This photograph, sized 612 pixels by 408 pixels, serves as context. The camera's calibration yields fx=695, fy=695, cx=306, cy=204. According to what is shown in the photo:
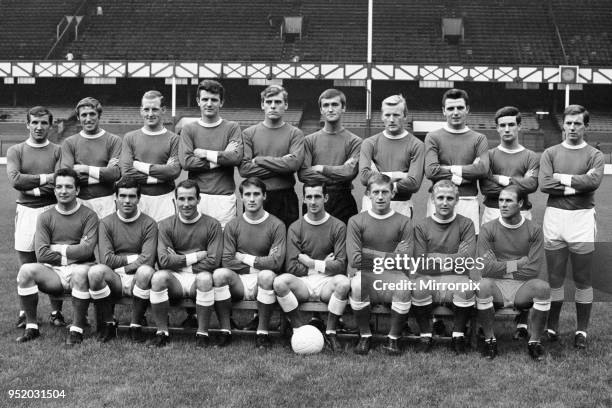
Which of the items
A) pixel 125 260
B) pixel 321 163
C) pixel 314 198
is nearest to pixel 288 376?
pixel 314 198

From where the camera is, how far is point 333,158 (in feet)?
20.3

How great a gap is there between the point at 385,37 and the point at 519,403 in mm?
30092

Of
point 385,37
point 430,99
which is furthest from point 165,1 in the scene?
Result: point 430,99

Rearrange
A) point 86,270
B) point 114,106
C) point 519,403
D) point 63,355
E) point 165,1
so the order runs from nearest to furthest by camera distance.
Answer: point 519,403 → point 63,355 → point 86,270 → point 114,106 → point 165,1

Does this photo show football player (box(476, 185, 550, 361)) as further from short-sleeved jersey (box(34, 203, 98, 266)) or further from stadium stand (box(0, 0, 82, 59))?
stadium stand (box(0, 0, 82, 59))

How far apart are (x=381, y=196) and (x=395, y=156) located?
2.30ft

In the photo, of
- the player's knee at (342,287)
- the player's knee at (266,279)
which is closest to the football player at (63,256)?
the player's knee at (266,279)

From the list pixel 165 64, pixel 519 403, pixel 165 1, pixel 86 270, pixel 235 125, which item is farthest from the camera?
pixel 165 1

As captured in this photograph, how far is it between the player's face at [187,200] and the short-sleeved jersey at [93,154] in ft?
2.88

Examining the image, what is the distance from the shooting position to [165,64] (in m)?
30.3

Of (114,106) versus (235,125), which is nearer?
(235,125)

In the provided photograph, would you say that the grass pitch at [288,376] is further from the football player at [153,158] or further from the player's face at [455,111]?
the player's face at [455,111]

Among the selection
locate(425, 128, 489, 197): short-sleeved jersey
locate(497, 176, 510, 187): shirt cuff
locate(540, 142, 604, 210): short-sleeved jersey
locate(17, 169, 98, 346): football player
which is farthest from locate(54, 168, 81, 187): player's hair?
locate(540, 142, 604, 210): short-sleeved jersey

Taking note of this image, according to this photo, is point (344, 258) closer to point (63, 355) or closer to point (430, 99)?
point (63, 355)
